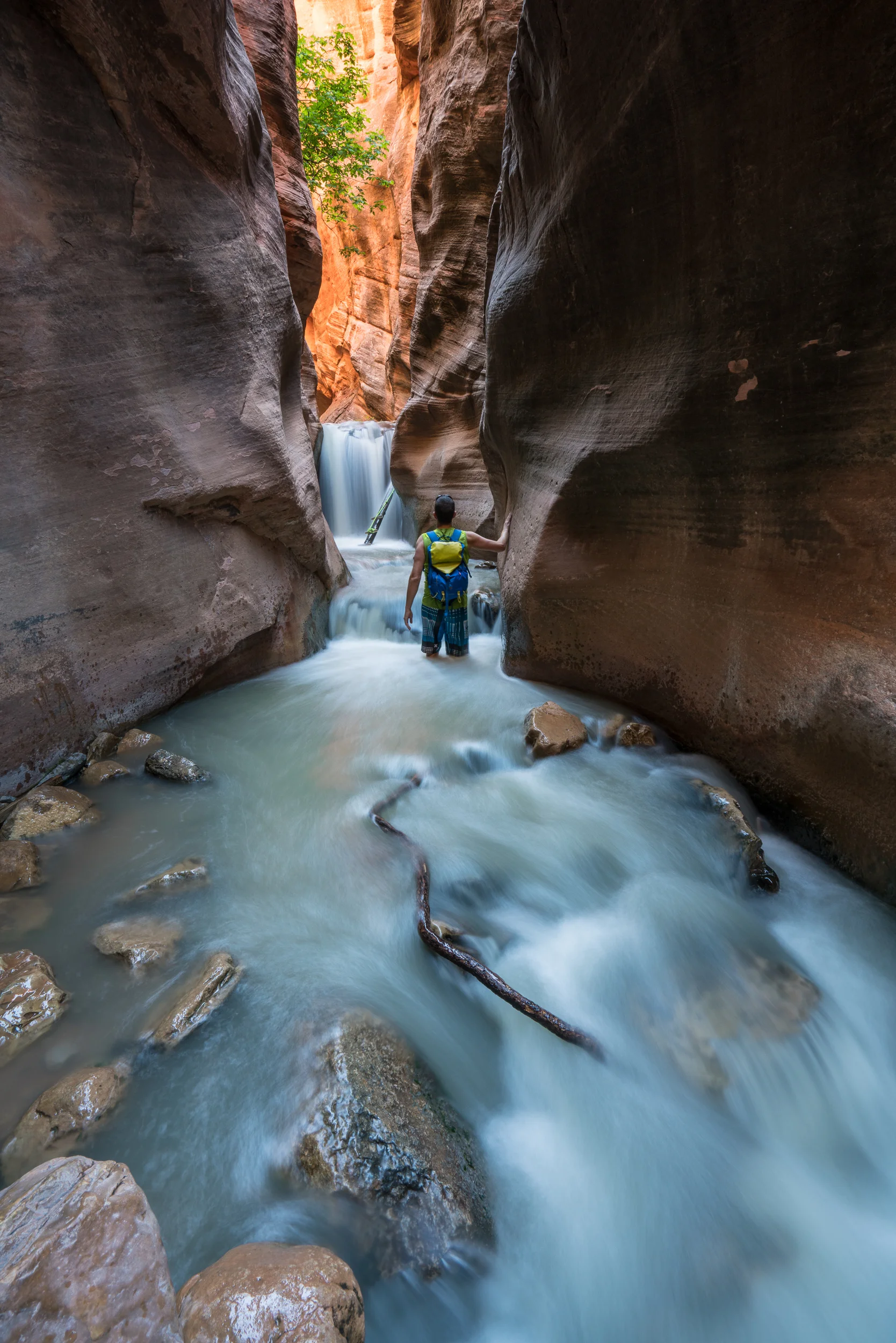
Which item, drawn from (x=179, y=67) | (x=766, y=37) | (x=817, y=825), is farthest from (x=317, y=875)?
(x=179, y=67)

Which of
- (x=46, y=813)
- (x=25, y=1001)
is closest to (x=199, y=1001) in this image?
(x=25, y=1001)

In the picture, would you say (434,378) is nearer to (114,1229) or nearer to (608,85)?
(608,85)

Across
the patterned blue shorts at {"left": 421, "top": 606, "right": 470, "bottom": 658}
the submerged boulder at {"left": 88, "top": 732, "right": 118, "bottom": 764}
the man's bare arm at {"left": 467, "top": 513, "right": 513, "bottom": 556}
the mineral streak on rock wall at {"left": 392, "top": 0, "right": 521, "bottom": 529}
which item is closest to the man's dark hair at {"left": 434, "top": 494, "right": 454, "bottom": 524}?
the man's bare arm at {"left": 467, "top": 513, "right": 513, "bottom": 556}

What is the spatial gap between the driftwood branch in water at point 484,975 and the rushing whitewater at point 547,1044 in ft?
0.17

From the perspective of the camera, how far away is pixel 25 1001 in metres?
1.78

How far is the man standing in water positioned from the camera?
5.27m

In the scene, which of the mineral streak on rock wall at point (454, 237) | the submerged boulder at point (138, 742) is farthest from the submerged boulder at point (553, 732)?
the mineral streak on rock wall at point (454, 237)

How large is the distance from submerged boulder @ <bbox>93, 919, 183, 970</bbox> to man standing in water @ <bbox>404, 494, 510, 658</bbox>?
146 inches

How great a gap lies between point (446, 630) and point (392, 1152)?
14.5ft

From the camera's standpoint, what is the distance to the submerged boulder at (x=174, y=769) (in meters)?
3.25

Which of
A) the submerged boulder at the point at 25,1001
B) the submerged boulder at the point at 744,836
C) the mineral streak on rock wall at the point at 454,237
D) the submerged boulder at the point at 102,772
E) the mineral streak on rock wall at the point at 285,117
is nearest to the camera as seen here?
the submerged boulder at the point at 25,1001

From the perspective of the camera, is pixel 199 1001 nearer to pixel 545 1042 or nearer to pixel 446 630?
pixel 545 1042

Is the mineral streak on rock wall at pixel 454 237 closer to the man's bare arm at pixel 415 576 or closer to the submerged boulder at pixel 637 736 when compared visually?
the man's bare arm at pixel 415 576

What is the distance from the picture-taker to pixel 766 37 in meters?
2.16
